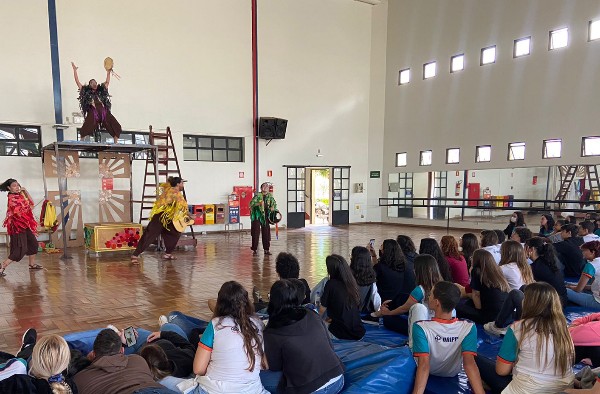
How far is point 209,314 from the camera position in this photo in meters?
4.64

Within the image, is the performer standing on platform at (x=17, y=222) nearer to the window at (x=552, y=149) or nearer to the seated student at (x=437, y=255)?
the seated student at (x=437, y=255)

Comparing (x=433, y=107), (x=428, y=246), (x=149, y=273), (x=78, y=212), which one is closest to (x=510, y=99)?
(x=433, y=107)

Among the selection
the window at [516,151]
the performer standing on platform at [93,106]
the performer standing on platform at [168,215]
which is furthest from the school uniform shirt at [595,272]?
the performer standing on platform at [93,106]

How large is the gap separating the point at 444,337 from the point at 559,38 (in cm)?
1136

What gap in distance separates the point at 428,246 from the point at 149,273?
4491 mm

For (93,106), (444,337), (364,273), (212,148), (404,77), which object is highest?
(404,77)

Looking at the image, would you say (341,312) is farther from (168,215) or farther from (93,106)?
(93,106)

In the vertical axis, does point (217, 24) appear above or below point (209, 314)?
above

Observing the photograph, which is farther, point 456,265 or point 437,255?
point 456,265

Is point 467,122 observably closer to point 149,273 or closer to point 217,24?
point 217,24

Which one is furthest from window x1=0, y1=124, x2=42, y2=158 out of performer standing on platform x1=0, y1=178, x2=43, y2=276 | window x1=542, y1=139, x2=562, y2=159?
window x1=542, y1=139, x2=562, y2=159

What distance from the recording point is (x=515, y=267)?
3.83 m

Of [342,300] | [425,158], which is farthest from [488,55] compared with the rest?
[342,300]

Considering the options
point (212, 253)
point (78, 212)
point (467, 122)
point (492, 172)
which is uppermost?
point (467, 122)
